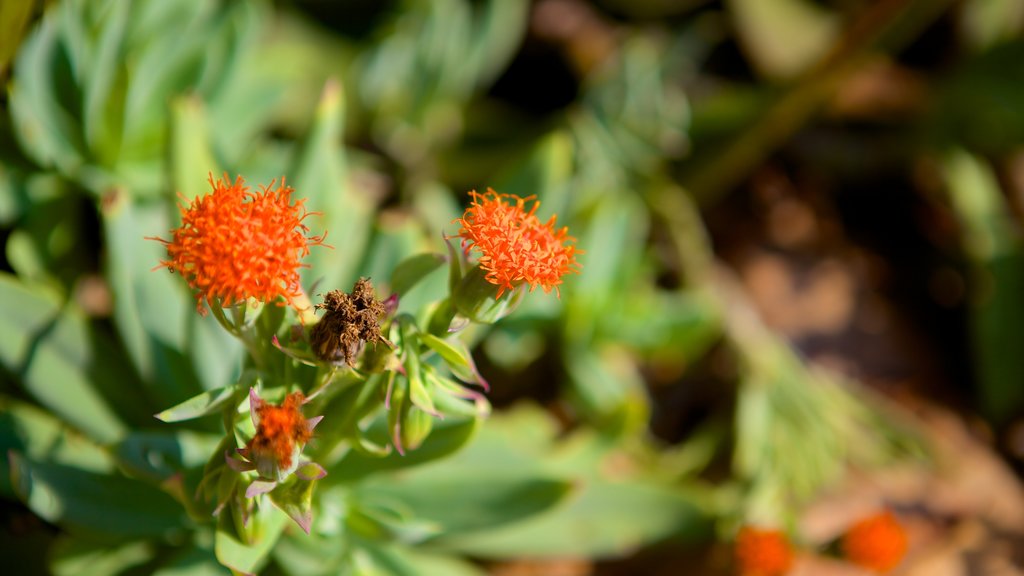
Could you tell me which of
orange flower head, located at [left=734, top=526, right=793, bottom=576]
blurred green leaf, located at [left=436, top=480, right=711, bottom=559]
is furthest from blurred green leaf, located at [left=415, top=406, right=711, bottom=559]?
orange flower head, located at [left=734, top=526, right=793, bottom=576]

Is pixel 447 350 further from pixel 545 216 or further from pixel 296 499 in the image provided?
pixel 545 216

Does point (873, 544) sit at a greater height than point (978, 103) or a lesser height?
lesser

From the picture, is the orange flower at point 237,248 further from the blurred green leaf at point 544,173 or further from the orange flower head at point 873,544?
the orange flower head at point 873,544

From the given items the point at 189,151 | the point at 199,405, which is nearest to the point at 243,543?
the point at 199,405

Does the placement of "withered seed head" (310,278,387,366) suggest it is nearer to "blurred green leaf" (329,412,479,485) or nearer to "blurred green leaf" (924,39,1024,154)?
"blurred green leaf" (329,412,479,485)

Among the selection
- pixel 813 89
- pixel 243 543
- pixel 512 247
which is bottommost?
Answer: pixel 243 543

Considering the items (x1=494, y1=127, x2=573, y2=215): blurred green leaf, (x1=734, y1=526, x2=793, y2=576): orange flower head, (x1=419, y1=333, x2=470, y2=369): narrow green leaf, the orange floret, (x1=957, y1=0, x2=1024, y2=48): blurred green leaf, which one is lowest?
the orange floret
